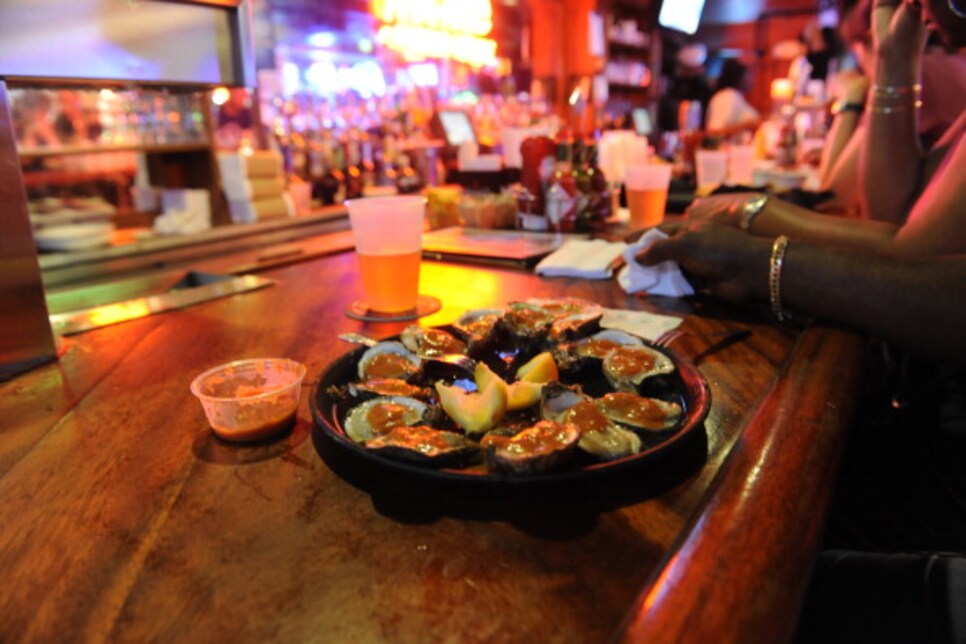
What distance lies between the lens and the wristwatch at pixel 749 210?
1.52m

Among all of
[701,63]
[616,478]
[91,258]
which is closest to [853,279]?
[616,478]

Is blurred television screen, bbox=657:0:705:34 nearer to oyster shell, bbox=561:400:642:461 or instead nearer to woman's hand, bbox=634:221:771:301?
woman's hand, bbox=634:221:771:301

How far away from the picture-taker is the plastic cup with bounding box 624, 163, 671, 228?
6.46 ft

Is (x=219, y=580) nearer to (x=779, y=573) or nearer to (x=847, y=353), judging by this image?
(x=779, y=573)

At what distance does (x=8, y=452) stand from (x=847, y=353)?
1132mm

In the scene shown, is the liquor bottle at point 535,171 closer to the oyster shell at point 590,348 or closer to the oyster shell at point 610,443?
the oyster shell at point 590,348

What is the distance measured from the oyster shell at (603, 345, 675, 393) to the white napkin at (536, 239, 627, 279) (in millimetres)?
699

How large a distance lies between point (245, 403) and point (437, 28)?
553 centimetres

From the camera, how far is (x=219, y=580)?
50 cm

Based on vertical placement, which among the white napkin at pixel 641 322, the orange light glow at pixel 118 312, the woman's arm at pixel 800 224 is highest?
the woman's arm at pixel 800 224

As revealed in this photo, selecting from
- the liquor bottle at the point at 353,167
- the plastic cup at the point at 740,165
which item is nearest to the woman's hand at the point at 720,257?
the plastic cup at the point at 740,165

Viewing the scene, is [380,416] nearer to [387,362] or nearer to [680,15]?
[387,362]

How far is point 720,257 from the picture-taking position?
1220 mm

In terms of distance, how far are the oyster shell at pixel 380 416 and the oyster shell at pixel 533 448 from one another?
11 centimetres
